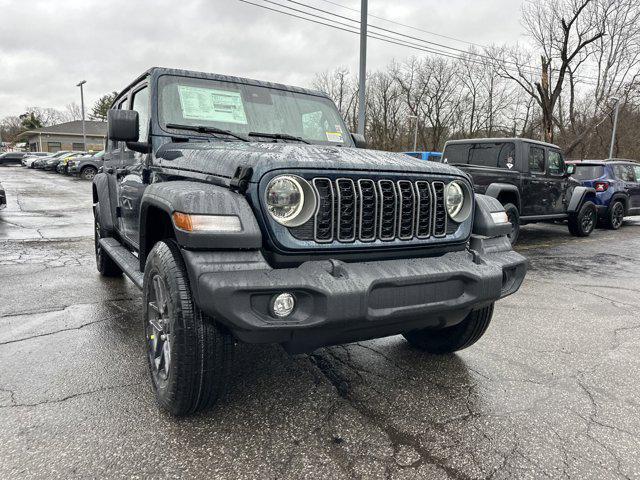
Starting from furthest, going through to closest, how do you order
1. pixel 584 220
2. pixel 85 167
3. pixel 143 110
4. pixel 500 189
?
pixel 85 167, pixel 584 220, pixel 500 189, pixel 143 110

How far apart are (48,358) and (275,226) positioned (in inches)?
86.8

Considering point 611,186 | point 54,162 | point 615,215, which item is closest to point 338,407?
point 611,186

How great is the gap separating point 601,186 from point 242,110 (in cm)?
1051

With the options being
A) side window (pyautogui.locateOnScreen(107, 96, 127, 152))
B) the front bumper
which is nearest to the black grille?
the front bumper

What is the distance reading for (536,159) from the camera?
877 centimetres

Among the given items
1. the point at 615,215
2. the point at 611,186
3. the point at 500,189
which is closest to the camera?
the point at 500,189

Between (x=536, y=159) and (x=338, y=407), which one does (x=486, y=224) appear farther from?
(x=536, y=159)

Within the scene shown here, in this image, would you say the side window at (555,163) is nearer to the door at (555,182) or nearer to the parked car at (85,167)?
the door at (555,182)

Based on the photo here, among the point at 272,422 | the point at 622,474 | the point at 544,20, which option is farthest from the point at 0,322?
the point at 544,20

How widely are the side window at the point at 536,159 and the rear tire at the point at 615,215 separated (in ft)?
12.1

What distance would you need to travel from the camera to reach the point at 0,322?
4023 millimetres

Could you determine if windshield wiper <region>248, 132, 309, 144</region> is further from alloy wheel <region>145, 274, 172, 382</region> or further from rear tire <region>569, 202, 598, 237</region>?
rear tire <region>569, 202, 598, 237</region>

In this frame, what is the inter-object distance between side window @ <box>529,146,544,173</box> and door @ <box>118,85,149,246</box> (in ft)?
23.5

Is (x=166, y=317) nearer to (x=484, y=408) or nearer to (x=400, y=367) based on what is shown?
(x=400, y=367)
